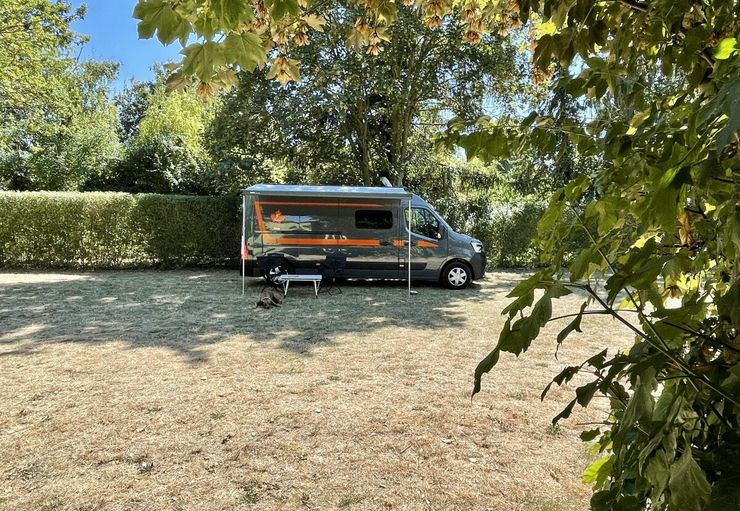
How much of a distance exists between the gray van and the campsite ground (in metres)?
3.70

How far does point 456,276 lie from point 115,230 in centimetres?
964

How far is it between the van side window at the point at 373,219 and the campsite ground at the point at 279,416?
4.08 m

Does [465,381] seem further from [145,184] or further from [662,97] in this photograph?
[145,184]

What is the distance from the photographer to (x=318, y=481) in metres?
2.78

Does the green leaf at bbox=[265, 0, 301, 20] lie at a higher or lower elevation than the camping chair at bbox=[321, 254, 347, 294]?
higher

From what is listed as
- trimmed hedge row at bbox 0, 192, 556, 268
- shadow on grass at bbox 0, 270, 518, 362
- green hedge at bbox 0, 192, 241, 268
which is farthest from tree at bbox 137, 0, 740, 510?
green hedge at bbox 0, 192, 241, 268

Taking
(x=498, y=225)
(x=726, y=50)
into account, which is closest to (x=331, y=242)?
(x=498, y=225)

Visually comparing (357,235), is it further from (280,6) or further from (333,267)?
(280,6)

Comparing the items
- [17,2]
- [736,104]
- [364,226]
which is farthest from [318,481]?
[17,2]

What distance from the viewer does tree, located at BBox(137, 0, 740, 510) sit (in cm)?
72

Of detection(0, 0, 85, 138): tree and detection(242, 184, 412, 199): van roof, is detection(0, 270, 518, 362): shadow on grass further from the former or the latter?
detection(0, 0, 85, 138): tree

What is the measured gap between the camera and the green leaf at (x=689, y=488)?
652 mm

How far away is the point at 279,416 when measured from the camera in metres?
3.69

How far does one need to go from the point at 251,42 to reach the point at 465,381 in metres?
3.87
